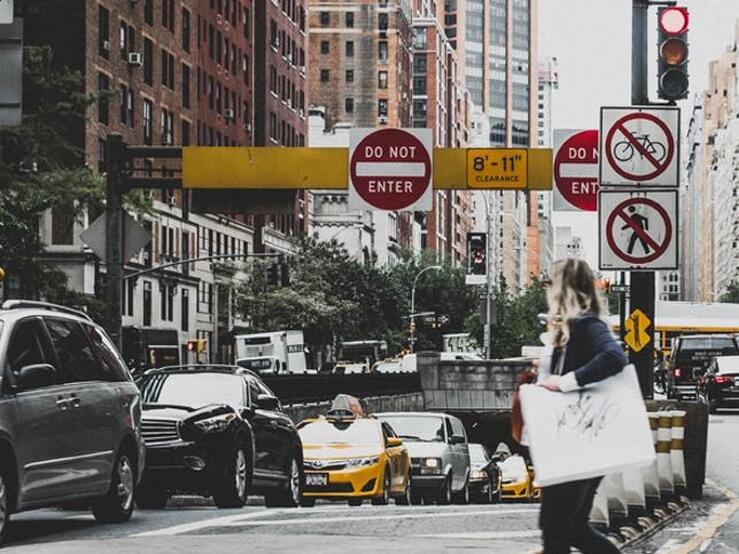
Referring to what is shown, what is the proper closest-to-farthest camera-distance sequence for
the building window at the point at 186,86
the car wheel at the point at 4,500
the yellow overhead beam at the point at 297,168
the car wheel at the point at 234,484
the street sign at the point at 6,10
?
the car wheel at the point at 4,500
the street sign at the point at 6,10
the car wheel at the point at 234,484
the yellow overhead beam at the point at 297,168
the building window at the point at 186,86

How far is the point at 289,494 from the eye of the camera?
68.1ft

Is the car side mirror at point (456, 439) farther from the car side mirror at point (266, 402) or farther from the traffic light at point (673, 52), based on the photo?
the traffic light at point (673, 52)

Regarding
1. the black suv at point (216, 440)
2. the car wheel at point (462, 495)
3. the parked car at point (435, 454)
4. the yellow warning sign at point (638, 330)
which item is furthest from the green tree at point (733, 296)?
the yellow warning sign at point (638, 330)

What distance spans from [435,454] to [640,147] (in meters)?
15.6

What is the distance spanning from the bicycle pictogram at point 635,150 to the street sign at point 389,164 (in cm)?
990

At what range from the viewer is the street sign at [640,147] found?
16.1m

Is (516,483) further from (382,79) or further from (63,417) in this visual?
(382,79)

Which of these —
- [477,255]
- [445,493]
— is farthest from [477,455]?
[477,255]

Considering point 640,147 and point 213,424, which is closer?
point 640,147

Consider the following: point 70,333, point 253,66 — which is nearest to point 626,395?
point 70,333

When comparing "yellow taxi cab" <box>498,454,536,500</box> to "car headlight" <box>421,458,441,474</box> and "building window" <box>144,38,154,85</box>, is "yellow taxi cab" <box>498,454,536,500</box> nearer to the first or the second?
"car headlight" <box>421,458,441,474</box>

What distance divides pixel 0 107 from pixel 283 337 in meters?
59.0

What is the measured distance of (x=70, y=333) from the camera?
47.8 feet

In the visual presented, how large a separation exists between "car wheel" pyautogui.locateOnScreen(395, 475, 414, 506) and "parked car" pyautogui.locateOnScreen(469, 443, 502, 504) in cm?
925
